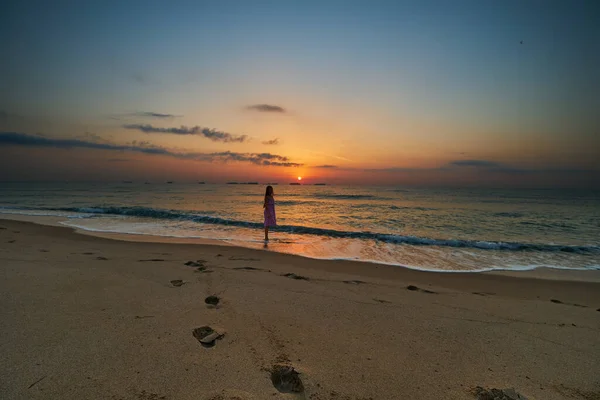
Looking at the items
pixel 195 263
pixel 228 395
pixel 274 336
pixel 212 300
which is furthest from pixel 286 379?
pixel 195 263

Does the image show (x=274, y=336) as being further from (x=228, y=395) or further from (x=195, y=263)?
(x=195, y=263)

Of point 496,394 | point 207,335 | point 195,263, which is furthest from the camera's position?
point 195,263

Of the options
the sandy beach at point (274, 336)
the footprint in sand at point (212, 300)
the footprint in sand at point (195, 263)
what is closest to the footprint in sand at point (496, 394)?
the sandy beach at point (274, 336)

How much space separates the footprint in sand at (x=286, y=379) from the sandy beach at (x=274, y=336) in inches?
0.9

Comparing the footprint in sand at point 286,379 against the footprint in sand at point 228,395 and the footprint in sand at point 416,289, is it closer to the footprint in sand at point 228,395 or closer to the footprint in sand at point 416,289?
the footprint in sand at point 228,395

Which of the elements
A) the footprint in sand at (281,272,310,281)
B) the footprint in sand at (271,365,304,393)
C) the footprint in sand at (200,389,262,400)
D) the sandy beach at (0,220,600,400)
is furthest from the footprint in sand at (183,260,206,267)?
the footprint in sand at (200,389,262,400)

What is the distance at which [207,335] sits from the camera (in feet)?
10.8

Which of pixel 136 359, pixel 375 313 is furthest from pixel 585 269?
pixel 136 359

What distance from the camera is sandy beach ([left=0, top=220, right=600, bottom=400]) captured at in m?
2.53

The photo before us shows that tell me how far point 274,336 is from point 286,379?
31.1 inches

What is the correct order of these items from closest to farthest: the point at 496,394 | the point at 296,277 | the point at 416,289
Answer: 1. the point at 496,394
2. the point at 416,289
3. the point at 296,277

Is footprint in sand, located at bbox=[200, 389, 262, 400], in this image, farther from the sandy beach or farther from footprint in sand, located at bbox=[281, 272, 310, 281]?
footprint in sand, located at bbox=[281, 272, 310, 281]

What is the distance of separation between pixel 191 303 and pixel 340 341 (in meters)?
2.19

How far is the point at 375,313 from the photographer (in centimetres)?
418
